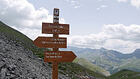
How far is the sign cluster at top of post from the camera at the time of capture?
13.6 meters

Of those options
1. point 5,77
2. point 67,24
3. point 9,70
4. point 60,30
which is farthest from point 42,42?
point 9,70

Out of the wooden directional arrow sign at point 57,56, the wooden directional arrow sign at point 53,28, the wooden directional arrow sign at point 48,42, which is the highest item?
the wooden directional arrow sign at point 53,28

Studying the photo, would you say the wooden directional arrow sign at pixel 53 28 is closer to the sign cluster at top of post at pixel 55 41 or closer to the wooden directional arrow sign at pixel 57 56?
the sign cluster at top of post at pixel 55 41

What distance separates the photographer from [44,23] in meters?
13.9

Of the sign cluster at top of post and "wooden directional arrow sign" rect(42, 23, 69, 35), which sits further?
"wooden directional arrow sign" rect(42, 23, 69, 35)

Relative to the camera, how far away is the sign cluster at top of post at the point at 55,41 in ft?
44.7

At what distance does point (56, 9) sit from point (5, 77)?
25.4 ft

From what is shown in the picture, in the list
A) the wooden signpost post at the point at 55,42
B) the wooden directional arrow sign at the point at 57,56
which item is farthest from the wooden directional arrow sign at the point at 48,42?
the wooden directional arrow sign at the point at 57,56

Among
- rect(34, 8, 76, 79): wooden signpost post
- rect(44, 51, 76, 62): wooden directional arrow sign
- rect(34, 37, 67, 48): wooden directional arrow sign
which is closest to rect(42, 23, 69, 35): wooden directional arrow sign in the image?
rect(34, 8, 76, 79): wooden signpost post

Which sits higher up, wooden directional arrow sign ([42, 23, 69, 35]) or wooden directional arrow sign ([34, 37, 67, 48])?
wooden directional arrow sign ([42, 23, 69, 35])

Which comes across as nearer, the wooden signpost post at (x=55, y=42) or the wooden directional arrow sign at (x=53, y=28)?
the wooden signpost post at (x=55, y=42)

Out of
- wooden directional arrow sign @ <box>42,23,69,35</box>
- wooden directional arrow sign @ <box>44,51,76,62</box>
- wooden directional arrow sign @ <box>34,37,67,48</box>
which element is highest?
wooden directional arrow sign @ <box>42,23,69,35</box>

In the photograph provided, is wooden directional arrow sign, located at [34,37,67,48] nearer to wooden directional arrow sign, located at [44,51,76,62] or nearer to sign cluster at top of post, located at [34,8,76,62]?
sign cluster at top of post, located at [34,8,76,62]

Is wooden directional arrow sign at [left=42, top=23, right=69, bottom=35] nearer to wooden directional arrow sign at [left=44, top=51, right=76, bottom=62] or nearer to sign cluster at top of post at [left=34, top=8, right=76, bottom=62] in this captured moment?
sign cluster at top of post at [left=34, top=8, right=76, bottom=62]
